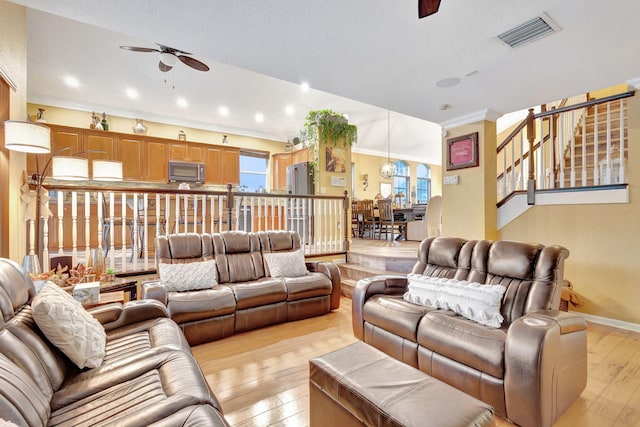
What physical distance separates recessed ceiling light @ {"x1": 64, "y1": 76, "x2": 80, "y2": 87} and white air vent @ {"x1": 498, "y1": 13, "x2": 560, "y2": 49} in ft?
21.7

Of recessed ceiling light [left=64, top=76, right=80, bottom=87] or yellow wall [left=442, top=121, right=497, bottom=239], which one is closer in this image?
yellow wall [left=442, top=121, right=497, bottom=239]

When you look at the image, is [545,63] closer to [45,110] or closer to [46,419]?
[46,419]

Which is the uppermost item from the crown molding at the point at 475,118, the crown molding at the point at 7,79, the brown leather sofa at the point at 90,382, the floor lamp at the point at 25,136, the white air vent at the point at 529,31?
the white air vent at the point at 529,31

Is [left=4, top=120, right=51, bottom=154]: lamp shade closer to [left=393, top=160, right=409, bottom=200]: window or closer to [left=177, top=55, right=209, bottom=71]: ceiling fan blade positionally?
[left=177, top=55, right=209, bottom=71]: ceiling fan blade

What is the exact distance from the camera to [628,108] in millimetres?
3109

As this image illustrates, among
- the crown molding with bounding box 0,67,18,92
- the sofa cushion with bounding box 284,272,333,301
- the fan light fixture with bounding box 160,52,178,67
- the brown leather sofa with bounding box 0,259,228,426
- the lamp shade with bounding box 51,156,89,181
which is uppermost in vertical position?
the fan light fixture with bounding box 160,52,178,67

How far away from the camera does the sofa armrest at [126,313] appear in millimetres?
1951

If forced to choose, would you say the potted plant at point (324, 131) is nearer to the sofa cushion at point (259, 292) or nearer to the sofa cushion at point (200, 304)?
the sofa cushion at point (259, 292)

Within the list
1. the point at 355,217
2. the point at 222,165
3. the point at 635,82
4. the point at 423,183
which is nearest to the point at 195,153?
the point at 222,165

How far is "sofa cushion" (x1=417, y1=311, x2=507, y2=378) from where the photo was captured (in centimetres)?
174

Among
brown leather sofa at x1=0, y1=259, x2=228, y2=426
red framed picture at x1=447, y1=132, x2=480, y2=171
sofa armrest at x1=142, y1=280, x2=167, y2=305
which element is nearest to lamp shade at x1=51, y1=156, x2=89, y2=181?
Answer: sofa armrest at x1=142, y1=280, x2=167, y2=305

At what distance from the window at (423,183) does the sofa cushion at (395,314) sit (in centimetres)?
941

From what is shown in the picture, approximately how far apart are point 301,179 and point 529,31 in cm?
452

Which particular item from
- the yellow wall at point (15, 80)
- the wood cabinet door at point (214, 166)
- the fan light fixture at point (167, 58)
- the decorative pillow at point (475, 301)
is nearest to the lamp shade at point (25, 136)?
the yellow wall at point (15, 80)
